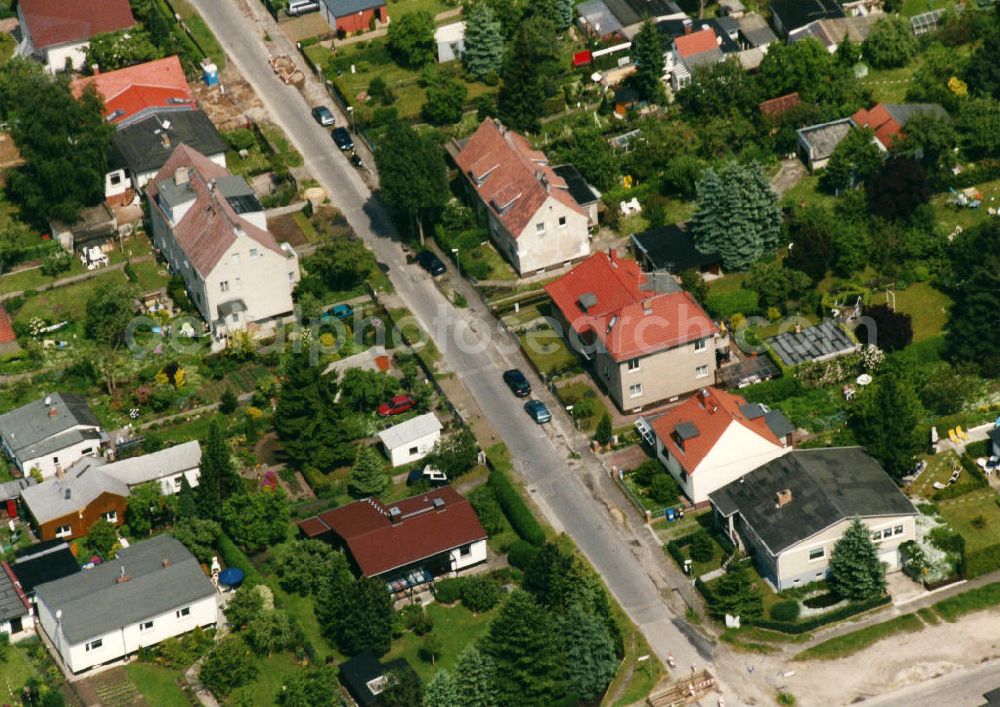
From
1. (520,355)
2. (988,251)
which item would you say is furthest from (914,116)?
(520,355)

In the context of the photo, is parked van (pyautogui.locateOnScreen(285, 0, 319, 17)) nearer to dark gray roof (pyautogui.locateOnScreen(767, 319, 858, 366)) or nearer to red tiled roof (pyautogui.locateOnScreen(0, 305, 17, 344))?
red tiled roof (pyautogui.locateOnScreen(0, 305, 17, 344))

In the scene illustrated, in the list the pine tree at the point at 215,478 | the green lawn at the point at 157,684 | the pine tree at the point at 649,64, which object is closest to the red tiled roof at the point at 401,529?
the pine tree at the point at 215,478

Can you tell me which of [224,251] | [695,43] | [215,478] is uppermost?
[224,251]

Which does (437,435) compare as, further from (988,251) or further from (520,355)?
(988,251)

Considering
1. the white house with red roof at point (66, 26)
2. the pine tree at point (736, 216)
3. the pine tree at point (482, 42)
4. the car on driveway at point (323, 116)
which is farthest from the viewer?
the white house with red roof at point (66, 26)

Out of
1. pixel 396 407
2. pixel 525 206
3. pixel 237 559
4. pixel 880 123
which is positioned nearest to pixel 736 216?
pixel 525 206

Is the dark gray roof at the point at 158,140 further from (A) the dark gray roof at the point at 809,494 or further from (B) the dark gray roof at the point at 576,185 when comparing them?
(A) the dark gray roof at the point at 809,494

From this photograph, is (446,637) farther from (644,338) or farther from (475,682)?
(644,338)
